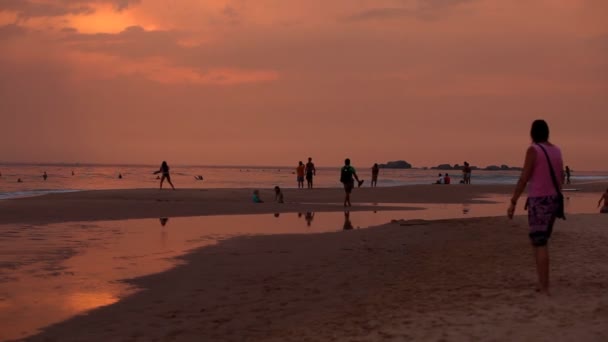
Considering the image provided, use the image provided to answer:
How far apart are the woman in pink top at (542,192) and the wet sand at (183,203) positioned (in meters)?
16.7

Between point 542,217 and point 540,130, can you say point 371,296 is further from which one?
point 540,130

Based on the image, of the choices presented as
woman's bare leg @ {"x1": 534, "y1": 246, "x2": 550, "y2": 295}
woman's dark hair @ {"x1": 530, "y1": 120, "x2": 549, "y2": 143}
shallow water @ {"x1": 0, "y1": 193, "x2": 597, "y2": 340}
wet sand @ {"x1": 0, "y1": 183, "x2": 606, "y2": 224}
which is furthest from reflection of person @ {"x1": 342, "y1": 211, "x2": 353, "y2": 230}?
woman's dark hair @ {"x1": 530, "y1": 120, "x2": 549, "y2": 143}

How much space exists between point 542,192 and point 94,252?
31.5 ft

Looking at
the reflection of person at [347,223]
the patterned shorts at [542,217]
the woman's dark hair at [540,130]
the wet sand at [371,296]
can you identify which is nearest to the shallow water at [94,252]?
the reflection of person at [347,223]

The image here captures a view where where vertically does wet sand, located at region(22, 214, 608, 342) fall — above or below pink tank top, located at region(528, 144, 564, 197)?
below

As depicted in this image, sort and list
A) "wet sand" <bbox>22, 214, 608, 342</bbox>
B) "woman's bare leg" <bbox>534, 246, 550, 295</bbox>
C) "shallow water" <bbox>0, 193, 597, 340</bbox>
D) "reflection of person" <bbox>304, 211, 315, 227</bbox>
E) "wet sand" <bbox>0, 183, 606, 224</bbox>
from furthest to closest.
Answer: "wet sand" <bbox>0, 183, 606, 224</bbox>, "reflection of person" <bbox>304, 211, 315, 227</bbox>, "shallow water" <bbox>0, 193, 597, 340</bbox>, "woman's bare leg" <bbox>534, 246, 550, 295</bbox>, "wet sand" <bbox>22, 214, 608, 342</bbox>

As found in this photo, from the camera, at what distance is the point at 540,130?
327 inches

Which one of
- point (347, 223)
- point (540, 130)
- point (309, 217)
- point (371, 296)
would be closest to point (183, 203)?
point (309, 217)

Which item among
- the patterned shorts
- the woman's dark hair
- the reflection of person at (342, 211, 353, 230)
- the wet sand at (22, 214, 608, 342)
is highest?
the woman's dark hair

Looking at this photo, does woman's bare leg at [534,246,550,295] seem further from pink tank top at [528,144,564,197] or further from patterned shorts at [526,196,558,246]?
pink tank top at [528,144,564,197]

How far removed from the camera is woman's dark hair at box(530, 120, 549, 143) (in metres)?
8.28

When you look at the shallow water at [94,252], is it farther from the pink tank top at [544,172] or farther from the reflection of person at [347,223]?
the pink tank top at [544,172]

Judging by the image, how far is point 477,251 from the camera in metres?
12.5

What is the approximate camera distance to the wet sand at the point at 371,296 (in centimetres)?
703
